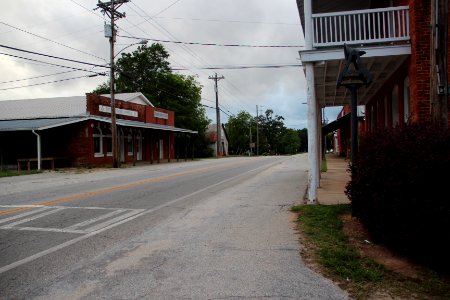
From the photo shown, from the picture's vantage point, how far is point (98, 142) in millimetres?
32844

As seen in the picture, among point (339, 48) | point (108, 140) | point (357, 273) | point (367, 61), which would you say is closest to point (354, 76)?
point (339, 48)

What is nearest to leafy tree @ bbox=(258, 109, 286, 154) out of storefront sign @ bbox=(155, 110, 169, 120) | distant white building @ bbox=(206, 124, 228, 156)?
distant white building @ bbox=(206, 124, 228, 156)

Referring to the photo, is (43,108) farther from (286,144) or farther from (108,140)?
(286,144)

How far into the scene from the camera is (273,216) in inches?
344

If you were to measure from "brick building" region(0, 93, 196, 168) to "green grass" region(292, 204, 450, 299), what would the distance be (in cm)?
2331

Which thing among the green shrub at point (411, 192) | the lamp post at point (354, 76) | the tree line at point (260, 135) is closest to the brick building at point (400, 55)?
the lamp post at point (354, 76)

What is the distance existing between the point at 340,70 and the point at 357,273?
797cm

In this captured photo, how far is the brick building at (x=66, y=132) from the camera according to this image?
29453 millimetres

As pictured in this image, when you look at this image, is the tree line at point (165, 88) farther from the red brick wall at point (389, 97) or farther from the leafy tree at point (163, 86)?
the red brick wall at point (389, 97)

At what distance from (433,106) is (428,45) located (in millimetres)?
2386

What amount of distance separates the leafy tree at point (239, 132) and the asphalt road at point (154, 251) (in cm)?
8239

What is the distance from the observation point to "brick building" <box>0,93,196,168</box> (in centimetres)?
2945

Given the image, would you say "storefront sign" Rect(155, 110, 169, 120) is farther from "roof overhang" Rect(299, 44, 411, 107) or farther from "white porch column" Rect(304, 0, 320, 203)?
"white porch column" Rect(304, 0, 320, 203)

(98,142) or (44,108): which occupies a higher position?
(44,108)
